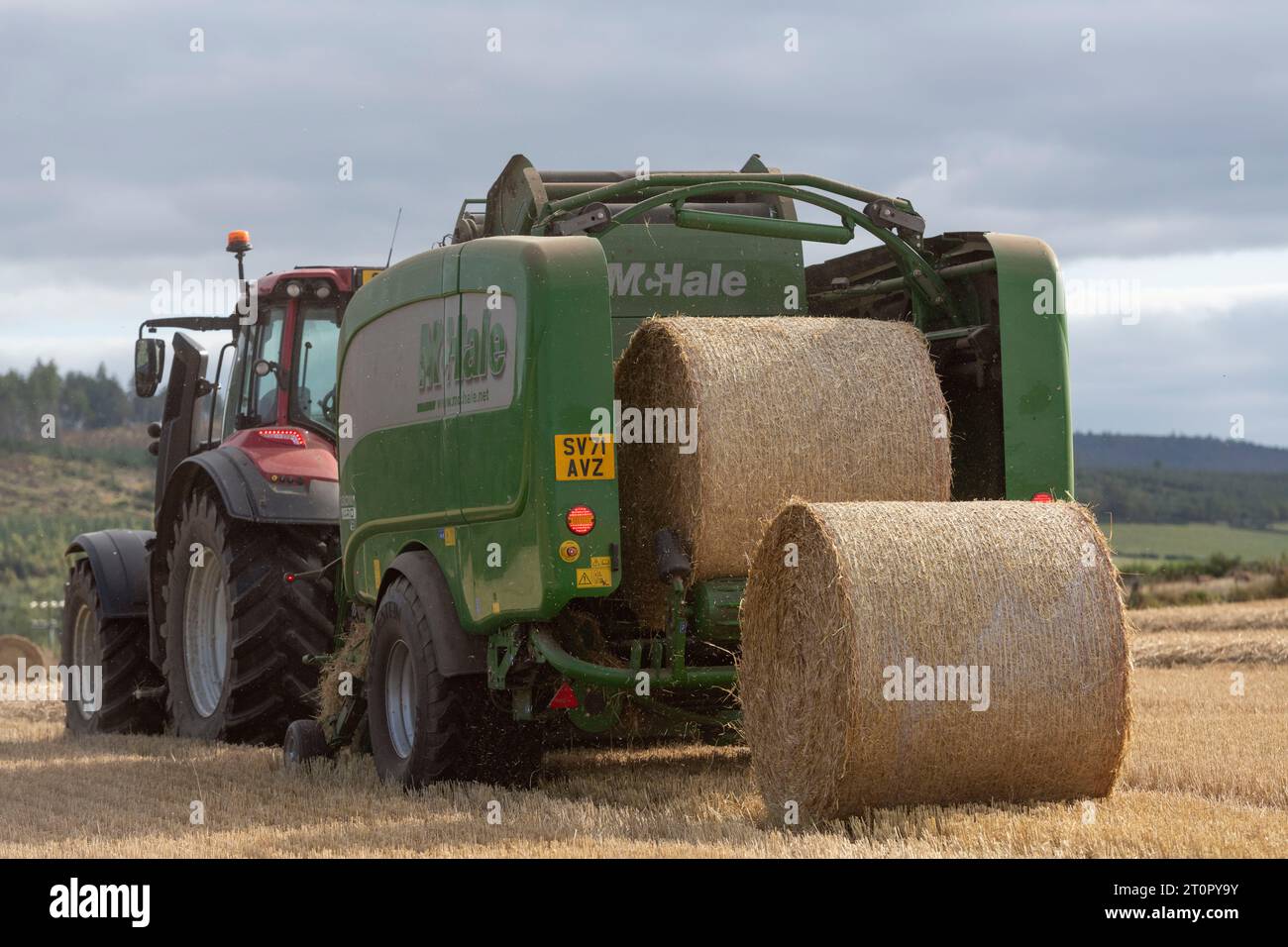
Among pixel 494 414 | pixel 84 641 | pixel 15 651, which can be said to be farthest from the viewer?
pixel 15 651

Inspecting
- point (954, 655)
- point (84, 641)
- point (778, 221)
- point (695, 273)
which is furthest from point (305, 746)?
point (84, 641)

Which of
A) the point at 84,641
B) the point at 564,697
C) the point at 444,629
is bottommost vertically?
the point at 84,641

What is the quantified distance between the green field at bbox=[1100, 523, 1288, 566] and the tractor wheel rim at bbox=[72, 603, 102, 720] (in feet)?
156

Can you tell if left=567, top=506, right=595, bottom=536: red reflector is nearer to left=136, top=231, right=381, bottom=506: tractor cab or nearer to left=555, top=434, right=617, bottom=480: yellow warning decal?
left=555, top=434, right=617, bottom=480: yellow warning decal

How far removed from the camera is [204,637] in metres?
11.8

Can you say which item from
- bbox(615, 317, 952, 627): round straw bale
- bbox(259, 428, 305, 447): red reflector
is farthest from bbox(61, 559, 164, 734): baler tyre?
bbox(615, 317, 952, 627): round straw bale

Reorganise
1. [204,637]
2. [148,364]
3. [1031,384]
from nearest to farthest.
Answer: [1031,384] < [148,364] < [204,637]

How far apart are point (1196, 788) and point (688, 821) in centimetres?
253

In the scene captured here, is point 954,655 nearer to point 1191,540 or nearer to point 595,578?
point 595,578

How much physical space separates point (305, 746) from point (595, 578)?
262cm

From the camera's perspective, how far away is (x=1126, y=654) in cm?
702

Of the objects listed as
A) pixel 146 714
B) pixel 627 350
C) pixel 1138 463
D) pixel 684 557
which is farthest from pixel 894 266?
pixel 1138 463

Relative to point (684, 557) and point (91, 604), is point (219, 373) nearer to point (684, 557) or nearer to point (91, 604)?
point (91, 604)

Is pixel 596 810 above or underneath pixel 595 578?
underneath
